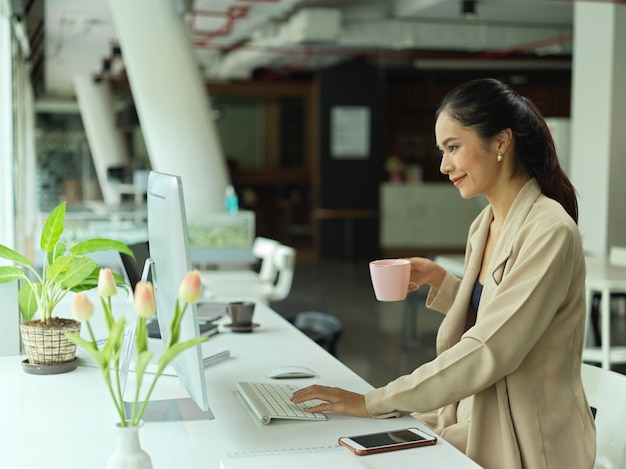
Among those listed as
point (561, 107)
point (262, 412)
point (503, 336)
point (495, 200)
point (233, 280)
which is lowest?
point (233, 280)

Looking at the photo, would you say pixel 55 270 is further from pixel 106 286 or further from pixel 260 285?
pixel 260 285

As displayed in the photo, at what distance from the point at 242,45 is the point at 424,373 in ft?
38.4

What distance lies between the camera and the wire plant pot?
222 centimetres

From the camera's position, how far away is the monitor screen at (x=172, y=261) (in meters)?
1.45

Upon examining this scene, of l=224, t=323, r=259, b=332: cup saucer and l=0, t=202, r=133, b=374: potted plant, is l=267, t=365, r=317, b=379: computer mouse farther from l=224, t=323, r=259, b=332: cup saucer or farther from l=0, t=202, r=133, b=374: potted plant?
l=224, t=323, r=259, b=332: cup saucer

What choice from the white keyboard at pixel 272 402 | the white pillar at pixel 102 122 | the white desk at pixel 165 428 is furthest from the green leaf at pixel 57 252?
the white pillar at pixel 102 122

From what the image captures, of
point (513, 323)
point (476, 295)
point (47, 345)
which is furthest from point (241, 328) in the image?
point (513, 323)

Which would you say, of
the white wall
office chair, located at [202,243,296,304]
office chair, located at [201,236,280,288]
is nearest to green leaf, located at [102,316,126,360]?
the white wall

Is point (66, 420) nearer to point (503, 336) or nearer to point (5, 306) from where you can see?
point (5, 306)

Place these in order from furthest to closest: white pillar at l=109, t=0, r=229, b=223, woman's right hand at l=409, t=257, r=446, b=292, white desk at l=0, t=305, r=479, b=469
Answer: white pillar at l=109, t=0, r=229, b=223 < woman's right hand at l=409, t=257, r=446, b=292 < white desk at l=0, t=305, r=479, b=469

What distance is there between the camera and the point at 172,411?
1.87m

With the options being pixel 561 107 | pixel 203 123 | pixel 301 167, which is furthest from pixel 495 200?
pixel 301 167

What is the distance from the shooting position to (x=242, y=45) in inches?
507

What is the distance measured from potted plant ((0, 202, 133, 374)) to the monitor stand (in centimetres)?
41
